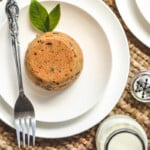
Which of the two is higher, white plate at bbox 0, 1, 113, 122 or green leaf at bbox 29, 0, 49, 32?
green leaf at bbox 29, 0, 49, 32

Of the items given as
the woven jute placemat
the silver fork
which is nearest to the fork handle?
the silver fork

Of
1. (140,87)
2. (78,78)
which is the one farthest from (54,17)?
(140,87)

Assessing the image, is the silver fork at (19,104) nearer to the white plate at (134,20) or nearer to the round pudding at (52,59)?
the round pudding at (52,59)

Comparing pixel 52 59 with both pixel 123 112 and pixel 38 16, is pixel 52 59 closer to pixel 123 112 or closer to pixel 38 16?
pixel 38 16

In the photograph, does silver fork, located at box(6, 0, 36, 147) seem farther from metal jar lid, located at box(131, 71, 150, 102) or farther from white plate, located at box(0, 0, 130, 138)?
metal jar lid, located at box(131, 71, 150, 102)

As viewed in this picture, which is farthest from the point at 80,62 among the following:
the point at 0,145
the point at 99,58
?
the point at 0,145

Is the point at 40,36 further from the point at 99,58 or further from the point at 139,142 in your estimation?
the point at 139,142
